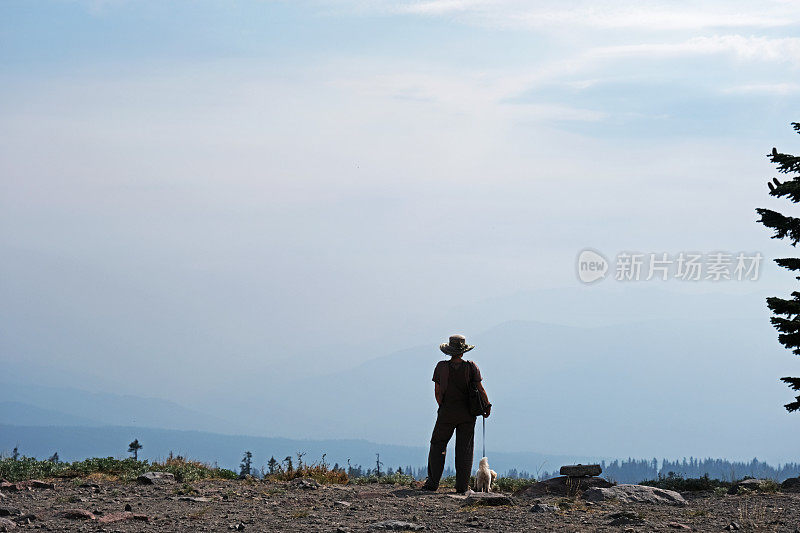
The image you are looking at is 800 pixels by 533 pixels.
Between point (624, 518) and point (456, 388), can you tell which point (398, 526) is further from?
point (456, 388)

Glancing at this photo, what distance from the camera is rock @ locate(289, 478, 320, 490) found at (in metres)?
16.5

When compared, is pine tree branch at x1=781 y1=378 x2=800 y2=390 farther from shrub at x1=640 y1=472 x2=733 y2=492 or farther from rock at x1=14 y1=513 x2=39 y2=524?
rock at x1=14 y1=513 x2=39 y2=524

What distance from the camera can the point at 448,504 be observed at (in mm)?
14359

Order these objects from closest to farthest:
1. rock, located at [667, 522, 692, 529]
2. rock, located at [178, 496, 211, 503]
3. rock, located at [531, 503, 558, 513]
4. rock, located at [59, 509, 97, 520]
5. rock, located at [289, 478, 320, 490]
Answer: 1. rock, located at [667, 522, 692, 529]
2. rock, located at [59, 509, 97, 520]
3. rock, located at [531, 503, 558, 513]
4. rock, located at [178, 496, 211, 503]
5. rock, located at [289, 478, 320, 490]

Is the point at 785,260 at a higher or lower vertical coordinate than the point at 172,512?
higher

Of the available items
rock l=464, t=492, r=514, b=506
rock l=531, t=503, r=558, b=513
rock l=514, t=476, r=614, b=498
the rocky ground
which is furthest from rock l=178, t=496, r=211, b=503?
rock l=514, t=476, r=614, b=498

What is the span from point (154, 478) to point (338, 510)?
4.54 meters

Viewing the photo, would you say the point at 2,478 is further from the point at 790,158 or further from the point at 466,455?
Answer: the point at 790,158

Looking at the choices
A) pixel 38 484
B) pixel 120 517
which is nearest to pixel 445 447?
pixel 120 517

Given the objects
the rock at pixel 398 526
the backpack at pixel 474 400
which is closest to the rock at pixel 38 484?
the rock at pixel 398 526

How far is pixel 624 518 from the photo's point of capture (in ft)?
41.5

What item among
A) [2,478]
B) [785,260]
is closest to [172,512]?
[2,478]

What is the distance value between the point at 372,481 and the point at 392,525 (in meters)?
6.62

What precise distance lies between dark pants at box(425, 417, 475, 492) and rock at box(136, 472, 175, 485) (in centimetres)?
486
